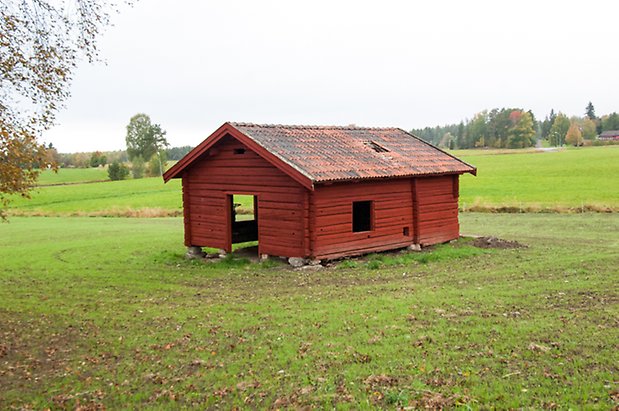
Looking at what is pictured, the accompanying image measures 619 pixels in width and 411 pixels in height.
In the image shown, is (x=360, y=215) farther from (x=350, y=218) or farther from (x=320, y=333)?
(x=320, y=333)

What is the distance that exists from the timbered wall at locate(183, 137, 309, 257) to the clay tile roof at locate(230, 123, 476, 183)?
2.61 feet

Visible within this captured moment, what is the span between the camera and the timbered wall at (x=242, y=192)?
19828mm

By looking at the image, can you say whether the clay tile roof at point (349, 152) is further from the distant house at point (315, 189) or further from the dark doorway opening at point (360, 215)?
the dark doorway opening at point (360, 215)

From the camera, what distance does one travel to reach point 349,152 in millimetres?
22359

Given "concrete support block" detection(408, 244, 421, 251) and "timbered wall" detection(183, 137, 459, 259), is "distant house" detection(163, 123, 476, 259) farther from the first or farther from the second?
"concrete support block" detection(408, 244, 421, 251)

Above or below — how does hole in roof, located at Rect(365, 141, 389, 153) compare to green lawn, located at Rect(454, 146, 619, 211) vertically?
above

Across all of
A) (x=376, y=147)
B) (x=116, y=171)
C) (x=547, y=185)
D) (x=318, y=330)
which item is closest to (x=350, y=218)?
(x=376, y=147)

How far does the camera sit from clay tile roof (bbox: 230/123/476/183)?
782 inches

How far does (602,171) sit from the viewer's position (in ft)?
200

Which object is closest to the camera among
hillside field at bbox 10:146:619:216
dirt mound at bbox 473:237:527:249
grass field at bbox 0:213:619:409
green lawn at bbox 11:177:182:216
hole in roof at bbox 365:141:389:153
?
grass field at bbox 0:213:619:409

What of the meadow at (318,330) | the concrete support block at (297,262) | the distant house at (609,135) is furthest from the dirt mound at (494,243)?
the distant house at (609,135)

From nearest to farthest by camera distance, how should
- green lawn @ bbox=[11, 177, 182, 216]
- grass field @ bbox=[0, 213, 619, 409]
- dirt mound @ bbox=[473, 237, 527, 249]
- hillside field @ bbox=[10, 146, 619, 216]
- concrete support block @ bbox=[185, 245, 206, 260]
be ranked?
grass field @ bbox=[0, 213, 619, 409] < dirt mound @ bbox=[473, 237, 527, 249] < concrete support block @ bbox=[185, 245, 206, 260] < hillside field @ bbox=[10, 146, 619, 216] < green lawn @ bbox=[11, 177, 182, 216]

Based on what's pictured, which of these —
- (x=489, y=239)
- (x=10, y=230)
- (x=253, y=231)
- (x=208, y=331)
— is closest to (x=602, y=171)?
(x=489, y=239)

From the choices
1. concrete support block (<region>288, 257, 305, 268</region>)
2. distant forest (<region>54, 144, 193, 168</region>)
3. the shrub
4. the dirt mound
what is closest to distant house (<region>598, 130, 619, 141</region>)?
distant forest (<region>54, 144, 193, 168</region>)
